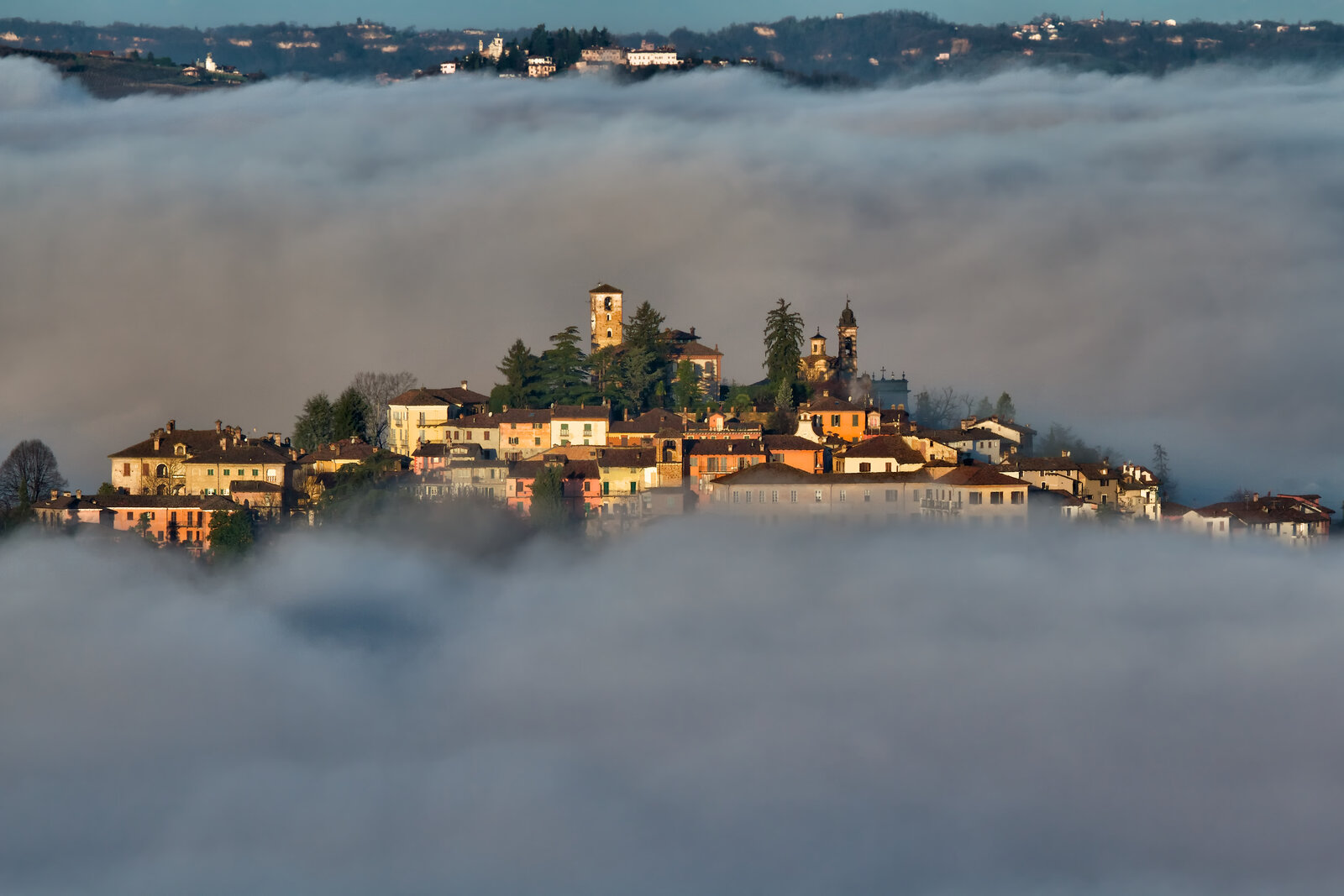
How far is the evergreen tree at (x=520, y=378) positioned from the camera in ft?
267

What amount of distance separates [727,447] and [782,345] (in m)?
8.50

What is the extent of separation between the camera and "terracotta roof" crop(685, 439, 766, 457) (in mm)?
75312

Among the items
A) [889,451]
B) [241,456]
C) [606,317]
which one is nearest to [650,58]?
[606,317]

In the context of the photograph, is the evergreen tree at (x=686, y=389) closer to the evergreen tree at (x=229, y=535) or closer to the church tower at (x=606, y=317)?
the church tower at (x=606, y=317)

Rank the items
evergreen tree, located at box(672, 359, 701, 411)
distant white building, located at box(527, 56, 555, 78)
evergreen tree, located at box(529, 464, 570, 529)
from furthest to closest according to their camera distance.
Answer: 1. distant white building, located at box(527, 56, 555, 78)
2. evergreen tree, located at box(672, 359, 701, 411)
3. evergreen tree, located at box(529, 464, 570, 529)

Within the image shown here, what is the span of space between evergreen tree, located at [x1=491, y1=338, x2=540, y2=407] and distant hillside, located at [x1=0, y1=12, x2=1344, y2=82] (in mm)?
55602

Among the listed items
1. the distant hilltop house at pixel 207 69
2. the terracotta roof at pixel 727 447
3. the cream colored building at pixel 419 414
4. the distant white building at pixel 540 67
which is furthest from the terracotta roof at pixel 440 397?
the distant hilltop house at pixel 207 69

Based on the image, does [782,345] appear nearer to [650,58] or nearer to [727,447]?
[727,447]

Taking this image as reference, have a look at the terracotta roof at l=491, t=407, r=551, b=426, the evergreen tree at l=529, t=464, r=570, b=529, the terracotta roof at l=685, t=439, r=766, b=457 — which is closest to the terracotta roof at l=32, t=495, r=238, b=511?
the terracotta roof at l=491, t=407, r=551, b=426

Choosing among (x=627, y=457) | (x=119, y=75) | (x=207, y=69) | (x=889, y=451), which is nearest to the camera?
(x=889, y=451)

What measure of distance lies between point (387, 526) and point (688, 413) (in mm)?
11080

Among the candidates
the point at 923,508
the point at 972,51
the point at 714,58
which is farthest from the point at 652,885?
the point at 972,51

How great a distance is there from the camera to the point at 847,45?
153625mm

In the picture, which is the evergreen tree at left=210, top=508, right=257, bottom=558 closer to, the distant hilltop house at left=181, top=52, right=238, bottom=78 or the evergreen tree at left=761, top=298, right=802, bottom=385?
the evergreen tree at left=761, top=298, right=802, bottom=385
